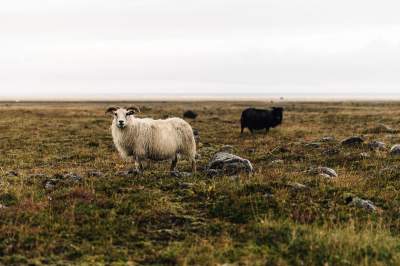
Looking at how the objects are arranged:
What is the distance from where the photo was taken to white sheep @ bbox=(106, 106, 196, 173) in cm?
1404

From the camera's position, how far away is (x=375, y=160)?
16.2 metres

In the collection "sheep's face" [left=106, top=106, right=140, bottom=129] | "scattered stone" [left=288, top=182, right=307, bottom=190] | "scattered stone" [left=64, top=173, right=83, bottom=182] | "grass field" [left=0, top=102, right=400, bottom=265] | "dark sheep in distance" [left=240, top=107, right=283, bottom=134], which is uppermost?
"sheep's face" [left=106, top=106, right=140, bottom=129]

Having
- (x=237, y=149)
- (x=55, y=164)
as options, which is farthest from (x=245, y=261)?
(x=237, y=149)

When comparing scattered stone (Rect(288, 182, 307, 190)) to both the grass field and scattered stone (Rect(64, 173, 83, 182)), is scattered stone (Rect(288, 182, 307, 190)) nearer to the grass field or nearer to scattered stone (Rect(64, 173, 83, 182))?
the grass field

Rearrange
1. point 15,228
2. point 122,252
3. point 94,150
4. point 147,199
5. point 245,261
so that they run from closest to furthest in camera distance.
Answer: point 245,261
point 122,252
point 15,228
point 147,199
point 94,150

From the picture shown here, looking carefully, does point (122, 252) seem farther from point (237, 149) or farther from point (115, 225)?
point (237, 149)

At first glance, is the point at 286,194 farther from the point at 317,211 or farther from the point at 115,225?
the point at 115,225

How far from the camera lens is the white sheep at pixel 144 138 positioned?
1404cm

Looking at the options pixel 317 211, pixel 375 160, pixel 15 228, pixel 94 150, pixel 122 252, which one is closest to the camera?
pixel 122 252

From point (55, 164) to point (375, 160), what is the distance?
486 inches

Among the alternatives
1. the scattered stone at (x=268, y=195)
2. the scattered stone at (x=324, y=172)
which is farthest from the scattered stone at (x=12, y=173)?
the scattered stone at (x=324, y=172)

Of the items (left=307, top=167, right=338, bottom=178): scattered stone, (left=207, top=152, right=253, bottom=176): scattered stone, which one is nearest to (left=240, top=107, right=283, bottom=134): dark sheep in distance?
(left=207, top=152, right=253, bottom=176): scattered stone

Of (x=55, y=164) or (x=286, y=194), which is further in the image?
(x=55, y=164)

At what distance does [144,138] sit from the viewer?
553 inches
